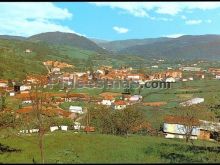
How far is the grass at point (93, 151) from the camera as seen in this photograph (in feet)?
83.3

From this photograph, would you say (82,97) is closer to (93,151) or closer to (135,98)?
(135,98)

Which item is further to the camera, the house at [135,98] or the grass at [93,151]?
the house at [135,98]

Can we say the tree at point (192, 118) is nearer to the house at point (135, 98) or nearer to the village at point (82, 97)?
the village at point (82, 97)

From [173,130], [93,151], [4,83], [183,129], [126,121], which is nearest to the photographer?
[93,151]

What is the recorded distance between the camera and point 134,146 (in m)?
33.3

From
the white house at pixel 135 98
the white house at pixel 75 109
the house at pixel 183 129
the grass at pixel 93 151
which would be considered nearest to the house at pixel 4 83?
the white house at pixel 75 109

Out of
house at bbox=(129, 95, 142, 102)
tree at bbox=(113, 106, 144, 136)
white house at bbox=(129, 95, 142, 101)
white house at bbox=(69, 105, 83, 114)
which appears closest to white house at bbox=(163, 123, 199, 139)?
tree at bbox=(113, 106, 144, 136)

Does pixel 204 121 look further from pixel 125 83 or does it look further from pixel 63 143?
pixel 125 83

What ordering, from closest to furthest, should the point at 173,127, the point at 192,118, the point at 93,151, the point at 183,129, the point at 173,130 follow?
1. the point at 93,151
2. the point at 192,118
3. the point at 183,129
4. the point at 173,127
5. the point at 173,130

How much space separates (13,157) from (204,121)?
44032 millimetres

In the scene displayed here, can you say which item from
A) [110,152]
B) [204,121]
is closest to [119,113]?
[204,121]

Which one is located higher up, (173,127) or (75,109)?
(75,109)

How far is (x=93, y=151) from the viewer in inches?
1194

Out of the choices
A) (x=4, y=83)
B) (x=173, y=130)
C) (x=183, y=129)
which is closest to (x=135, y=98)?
(x=173, y=130)
